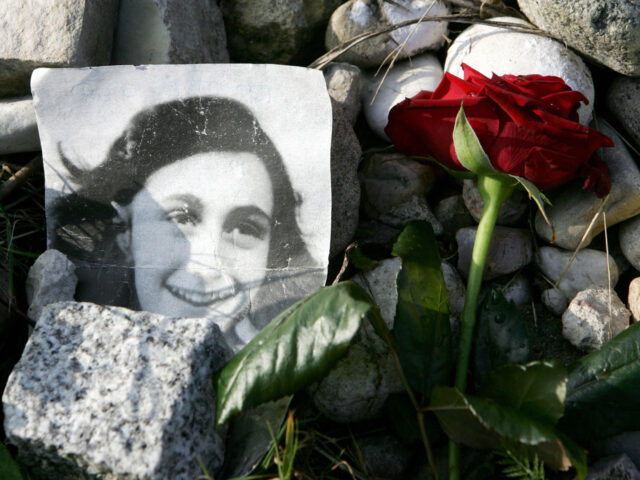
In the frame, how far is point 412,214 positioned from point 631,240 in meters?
0.42

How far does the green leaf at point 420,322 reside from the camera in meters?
0.97

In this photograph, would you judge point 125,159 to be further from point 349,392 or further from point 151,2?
point 349,392

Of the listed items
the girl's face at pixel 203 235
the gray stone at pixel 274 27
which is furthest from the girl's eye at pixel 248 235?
the gray stone at pixel 274 27

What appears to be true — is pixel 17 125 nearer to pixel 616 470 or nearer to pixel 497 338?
pixel 497 338

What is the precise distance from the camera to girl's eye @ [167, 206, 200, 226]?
1169mm

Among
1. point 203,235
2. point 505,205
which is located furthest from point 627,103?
point 203,235

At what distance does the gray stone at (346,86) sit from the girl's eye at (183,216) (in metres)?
0.37

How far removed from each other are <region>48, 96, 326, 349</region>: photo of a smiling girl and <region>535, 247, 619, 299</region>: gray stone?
449 mm

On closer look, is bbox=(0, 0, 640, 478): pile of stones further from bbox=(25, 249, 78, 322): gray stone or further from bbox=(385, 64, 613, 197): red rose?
bbox=(385, 64, 613, 197): red rose

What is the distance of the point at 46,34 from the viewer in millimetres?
1205

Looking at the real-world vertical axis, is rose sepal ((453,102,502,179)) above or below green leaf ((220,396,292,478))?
above

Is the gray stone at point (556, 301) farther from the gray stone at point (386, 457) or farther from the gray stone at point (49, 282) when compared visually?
the gray stone at point (49, 282)

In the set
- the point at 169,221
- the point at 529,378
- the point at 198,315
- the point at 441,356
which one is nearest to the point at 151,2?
the point at 169,221

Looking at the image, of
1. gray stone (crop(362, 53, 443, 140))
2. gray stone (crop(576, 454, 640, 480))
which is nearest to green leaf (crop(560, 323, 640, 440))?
gray stone (crop(576, 454, 640, 480))
